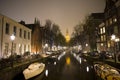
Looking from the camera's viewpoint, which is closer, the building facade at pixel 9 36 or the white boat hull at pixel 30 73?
the white boat hull at pixel 30 73

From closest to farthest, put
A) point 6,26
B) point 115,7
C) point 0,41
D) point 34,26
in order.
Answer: point 0,41, point 6,26, point 115,7, point 34,26

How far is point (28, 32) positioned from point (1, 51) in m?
21.5

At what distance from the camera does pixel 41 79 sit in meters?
22.0

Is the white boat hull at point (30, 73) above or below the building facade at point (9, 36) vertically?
below

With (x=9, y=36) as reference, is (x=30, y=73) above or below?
below

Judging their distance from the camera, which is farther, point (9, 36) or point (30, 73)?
point (9, 36)

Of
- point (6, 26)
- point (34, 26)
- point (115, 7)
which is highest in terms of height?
point (115, 7)

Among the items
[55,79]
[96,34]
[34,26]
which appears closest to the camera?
[55,79]

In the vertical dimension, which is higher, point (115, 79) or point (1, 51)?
point (1, 51)

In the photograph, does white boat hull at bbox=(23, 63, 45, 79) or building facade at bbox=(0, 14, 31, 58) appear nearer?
white boat hull at bbox=(23, 63, 45, 79)

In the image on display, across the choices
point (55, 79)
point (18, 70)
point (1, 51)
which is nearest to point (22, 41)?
point (1, 51)

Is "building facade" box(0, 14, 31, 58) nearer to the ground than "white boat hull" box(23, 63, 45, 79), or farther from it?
farther from it

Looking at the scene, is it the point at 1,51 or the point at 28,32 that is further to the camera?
the point at 28,32

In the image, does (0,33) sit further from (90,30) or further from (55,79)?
(90,30)
